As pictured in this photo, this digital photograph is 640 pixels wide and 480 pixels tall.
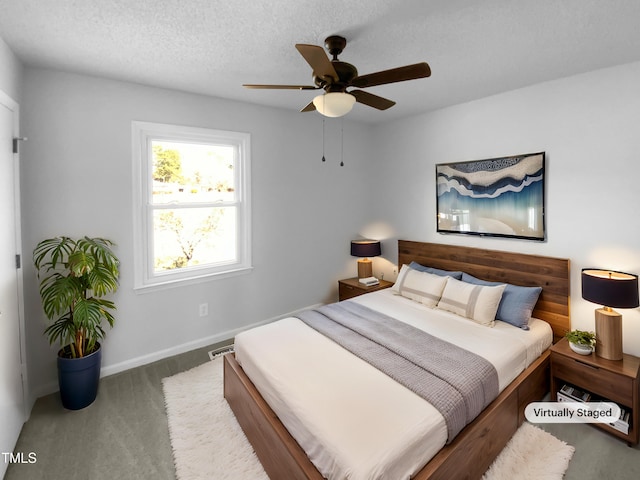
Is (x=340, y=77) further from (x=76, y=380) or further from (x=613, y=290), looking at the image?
(x=76, y=380)

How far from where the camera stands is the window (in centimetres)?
296

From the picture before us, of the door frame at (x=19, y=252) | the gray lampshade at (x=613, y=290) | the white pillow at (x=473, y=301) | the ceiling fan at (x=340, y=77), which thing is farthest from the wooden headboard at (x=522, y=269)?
the door frame at (x=19, y=252)

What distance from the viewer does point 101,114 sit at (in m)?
2.69

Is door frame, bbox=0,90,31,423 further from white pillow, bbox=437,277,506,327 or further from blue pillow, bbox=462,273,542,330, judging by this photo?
blue pillow, bbox=462,273,542,330

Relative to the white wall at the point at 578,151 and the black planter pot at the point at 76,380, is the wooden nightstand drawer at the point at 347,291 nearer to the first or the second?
the white wall at the point at 578,151

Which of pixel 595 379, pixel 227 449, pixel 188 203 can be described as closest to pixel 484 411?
pixel 595 379

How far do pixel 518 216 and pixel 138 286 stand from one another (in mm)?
3642

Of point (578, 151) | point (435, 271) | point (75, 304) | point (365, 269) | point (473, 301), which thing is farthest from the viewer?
point (365, 269)

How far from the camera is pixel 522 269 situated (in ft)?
9.87

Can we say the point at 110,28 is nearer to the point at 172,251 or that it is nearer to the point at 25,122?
the point at 25,122

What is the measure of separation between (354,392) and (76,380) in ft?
6.91

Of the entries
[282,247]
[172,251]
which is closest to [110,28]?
[172,251]

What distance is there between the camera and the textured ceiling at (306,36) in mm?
1732

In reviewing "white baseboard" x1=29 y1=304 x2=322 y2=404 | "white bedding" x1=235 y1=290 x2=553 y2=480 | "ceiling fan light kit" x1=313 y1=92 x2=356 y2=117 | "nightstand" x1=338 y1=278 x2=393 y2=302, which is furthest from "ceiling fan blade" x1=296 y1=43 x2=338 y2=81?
"white baseboard" x1=29 y1=304 x2=322 y2=404
